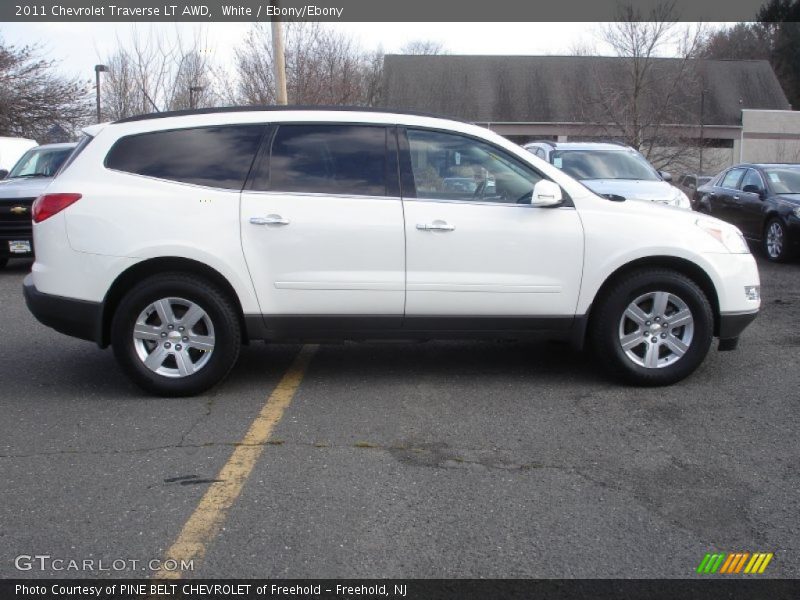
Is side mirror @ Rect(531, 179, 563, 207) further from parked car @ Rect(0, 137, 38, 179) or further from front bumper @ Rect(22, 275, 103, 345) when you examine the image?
parked car @ Rect(0, 137, 38, 179)

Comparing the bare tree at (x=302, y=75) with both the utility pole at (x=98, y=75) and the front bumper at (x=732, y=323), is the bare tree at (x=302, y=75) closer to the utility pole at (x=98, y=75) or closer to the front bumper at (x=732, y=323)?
the utility pole at (x=98, y=75)

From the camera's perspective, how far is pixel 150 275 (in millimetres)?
5430

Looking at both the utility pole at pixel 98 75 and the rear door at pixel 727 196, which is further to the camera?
the utility pole at pixel 98 75

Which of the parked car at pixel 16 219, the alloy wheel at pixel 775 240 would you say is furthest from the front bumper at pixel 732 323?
the parked car at pixel 16 219

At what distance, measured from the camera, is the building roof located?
4341cm

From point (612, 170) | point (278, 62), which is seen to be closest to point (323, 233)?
point (612, 170)

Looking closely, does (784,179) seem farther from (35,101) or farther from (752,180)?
(35,101)

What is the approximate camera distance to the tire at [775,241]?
11451 millimetres

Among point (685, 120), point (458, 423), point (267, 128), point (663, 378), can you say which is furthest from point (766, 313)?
point (685, 120)

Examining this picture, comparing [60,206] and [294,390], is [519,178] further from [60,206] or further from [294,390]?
[60,206]

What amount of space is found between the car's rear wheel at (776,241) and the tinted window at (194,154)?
8.72 m

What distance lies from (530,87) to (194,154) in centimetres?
4193

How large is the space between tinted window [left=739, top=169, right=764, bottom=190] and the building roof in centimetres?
2754

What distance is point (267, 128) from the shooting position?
5.55 metres
